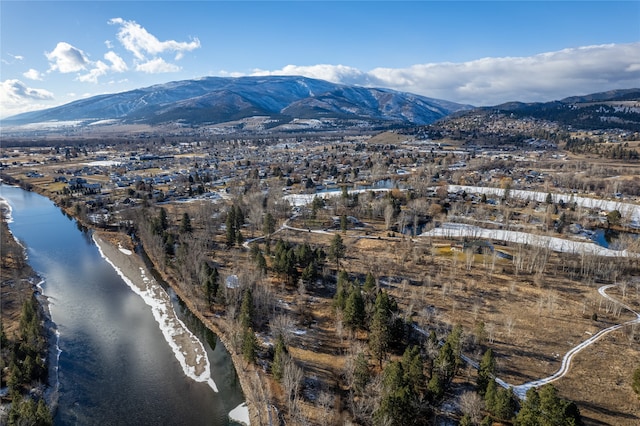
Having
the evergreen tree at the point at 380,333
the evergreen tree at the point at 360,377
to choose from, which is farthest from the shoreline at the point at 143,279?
the evergreen tree at the point at 380,333

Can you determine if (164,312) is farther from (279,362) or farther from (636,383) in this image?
(636,383)

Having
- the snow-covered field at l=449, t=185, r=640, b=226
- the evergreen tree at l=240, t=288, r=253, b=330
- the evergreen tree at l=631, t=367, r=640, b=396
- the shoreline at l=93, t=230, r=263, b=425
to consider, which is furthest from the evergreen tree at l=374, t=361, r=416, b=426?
the snow-covered field at l=449, t=185, r=640, b=226

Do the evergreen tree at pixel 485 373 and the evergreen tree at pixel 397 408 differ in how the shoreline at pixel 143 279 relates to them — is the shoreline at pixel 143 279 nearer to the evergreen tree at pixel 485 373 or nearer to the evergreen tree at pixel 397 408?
the evergreen tree at pixel 397 408

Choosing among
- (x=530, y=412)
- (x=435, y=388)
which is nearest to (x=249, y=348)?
(x=435, y=388)

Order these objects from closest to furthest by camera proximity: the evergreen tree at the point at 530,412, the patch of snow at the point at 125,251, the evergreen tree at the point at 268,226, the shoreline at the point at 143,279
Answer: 1. the evergreen tree at the point at 530,412
2. the shoreline at the point at 143,279
3. the patch of snow at the point at 125,251
4. the evergreen tree at the point at 268,226

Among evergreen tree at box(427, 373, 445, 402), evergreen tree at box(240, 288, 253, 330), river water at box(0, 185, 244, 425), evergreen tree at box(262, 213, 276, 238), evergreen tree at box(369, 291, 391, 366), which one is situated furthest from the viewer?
evergreen tree at box(262, 213, 276, 238)

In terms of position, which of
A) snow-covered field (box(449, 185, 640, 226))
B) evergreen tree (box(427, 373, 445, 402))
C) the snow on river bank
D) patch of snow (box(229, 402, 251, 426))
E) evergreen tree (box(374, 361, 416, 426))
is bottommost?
patch of snow (box(229, 402, 251, 426))

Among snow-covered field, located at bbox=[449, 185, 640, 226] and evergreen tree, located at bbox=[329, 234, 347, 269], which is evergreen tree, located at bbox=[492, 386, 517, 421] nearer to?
evergreen tree, located at bbox=[329, 234, 347, 269]
